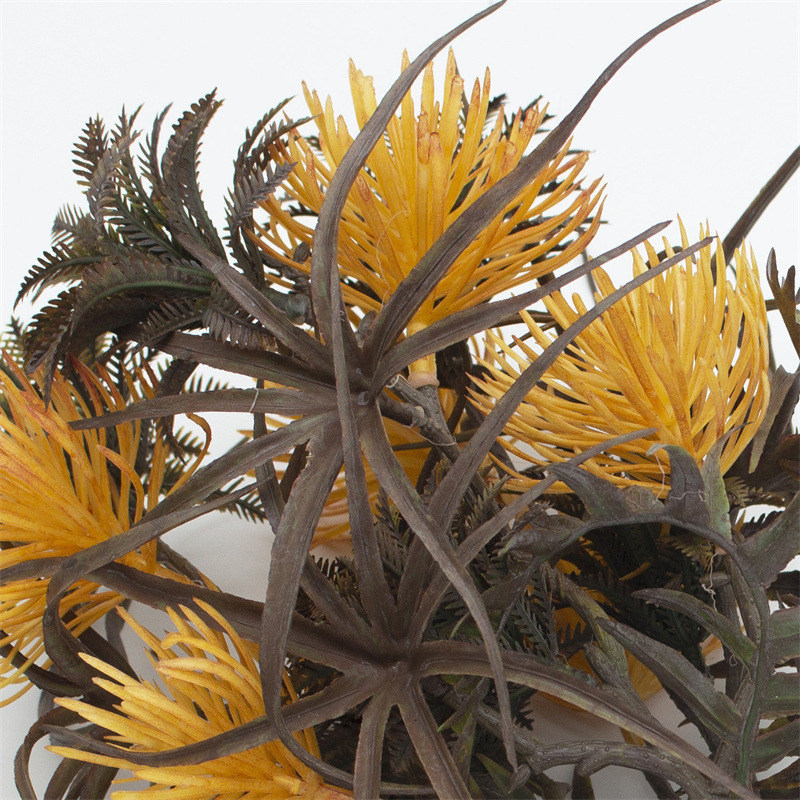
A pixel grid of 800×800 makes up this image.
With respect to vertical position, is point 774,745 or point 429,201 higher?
point 429,201

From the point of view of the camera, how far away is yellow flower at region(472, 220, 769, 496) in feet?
1.12

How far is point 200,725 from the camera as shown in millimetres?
305

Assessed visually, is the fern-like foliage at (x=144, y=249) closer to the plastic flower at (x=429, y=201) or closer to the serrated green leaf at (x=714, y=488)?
the plastic flower at (x=429, y=201)

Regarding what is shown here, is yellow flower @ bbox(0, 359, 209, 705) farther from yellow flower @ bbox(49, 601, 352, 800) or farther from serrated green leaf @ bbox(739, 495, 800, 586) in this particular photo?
serrated green leaf @ bbox(739, 495, 800, 586)

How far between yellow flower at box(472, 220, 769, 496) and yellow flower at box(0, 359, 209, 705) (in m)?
0.18

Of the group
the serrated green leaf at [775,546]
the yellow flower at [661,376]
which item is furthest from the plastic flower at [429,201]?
the serrated green leaf at [775,546]

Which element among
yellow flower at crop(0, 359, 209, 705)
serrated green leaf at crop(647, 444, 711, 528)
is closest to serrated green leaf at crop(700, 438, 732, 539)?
serrated green leaf at crop(647, 444, 711, 528)

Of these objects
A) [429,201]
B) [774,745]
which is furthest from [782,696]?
[429,201]

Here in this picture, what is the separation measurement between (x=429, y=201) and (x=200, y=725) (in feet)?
0.79

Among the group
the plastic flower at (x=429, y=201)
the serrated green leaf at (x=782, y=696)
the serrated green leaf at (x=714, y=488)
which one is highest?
the plastic flower at (x=429, y=201)

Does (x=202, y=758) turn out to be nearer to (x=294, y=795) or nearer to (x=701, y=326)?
(x=294, y=795)

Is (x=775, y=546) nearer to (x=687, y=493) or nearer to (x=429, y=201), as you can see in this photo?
(x=687, y=493)

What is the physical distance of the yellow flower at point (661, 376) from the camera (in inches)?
13.4

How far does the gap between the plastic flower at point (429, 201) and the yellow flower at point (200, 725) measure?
0.16 m
